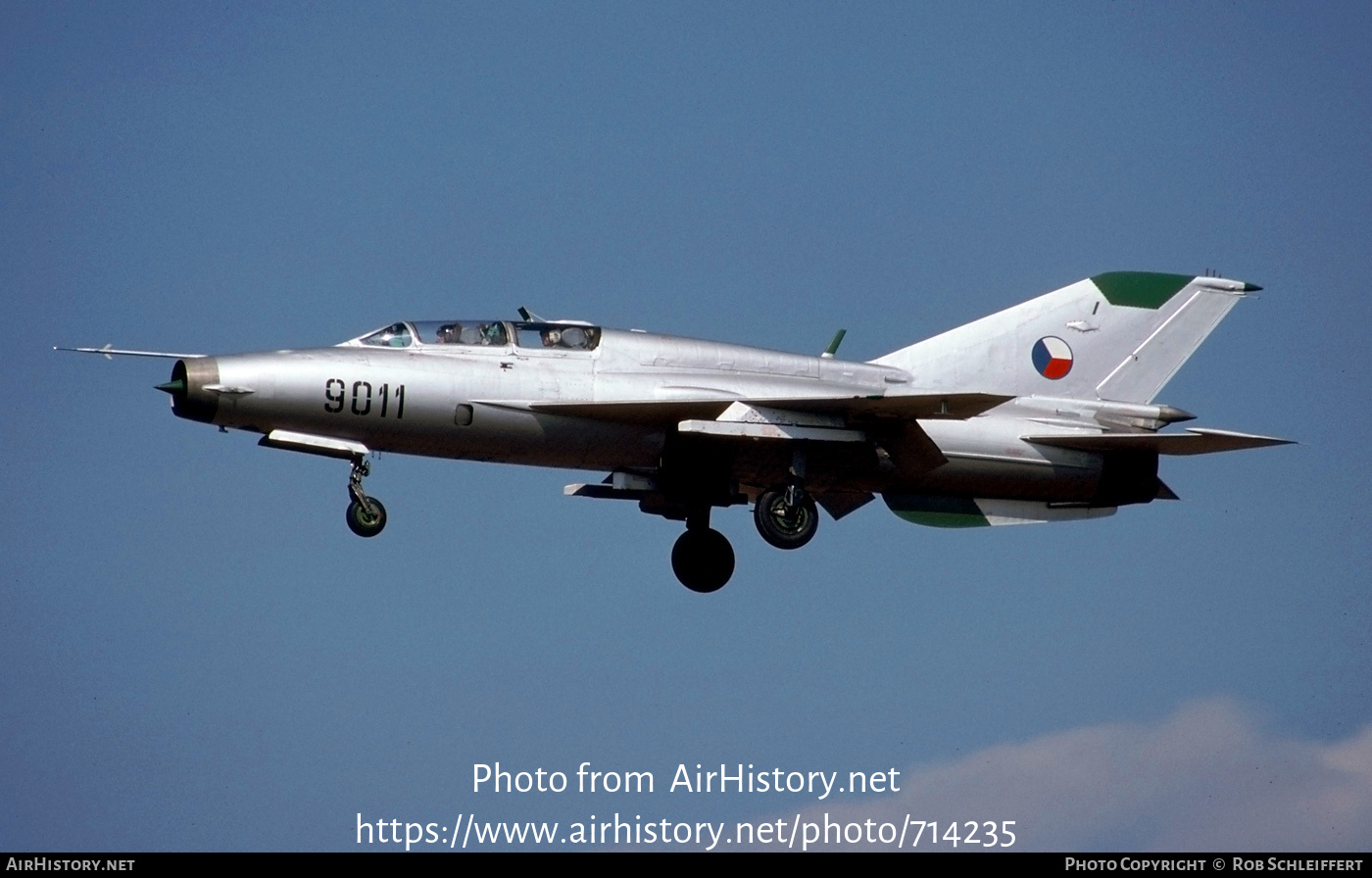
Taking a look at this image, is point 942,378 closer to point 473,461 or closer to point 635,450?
point 635,450

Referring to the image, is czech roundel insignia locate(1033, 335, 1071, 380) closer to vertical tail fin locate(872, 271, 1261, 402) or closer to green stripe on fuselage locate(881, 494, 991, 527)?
vertical tail fin locate(872, 271, 1261, 402)

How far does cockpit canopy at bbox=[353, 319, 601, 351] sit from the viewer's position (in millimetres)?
23719

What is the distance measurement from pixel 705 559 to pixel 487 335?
480 cm

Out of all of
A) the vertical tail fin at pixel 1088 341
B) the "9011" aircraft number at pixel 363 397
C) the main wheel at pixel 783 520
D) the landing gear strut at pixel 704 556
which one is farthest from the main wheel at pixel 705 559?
the "9011" aircraft number at pixel 363 397

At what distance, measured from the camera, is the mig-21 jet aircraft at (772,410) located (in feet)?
75.9

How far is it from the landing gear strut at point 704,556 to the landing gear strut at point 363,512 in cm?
508

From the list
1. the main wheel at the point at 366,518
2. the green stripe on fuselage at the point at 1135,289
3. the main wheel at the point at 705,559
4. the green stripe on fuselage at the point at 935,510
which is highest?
the green stripe on fuselage at the point at 1135,289

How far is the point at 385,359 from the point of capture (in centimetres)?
2334

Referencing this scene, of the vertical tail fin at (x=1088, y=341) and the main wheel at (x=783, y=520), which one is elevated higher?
the vertical tail fin at (x=1088, y=341)

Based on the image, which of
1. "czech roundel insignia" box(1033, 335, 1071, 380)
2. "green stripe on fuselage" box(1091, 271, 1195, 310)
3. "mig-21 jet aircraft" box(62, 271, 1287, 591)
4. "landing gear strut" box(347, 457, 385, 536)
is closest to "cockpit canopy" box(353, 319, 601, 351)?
"mig-21 jet aircraft" box(62, 271, 1287, 591)

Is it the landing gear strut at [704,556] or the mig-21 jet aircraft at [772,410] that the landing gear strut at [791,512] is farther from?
the landing gear strut at [704,556]

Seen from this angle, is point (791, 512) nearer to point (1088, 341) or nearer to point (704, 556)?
point (704, 556)
